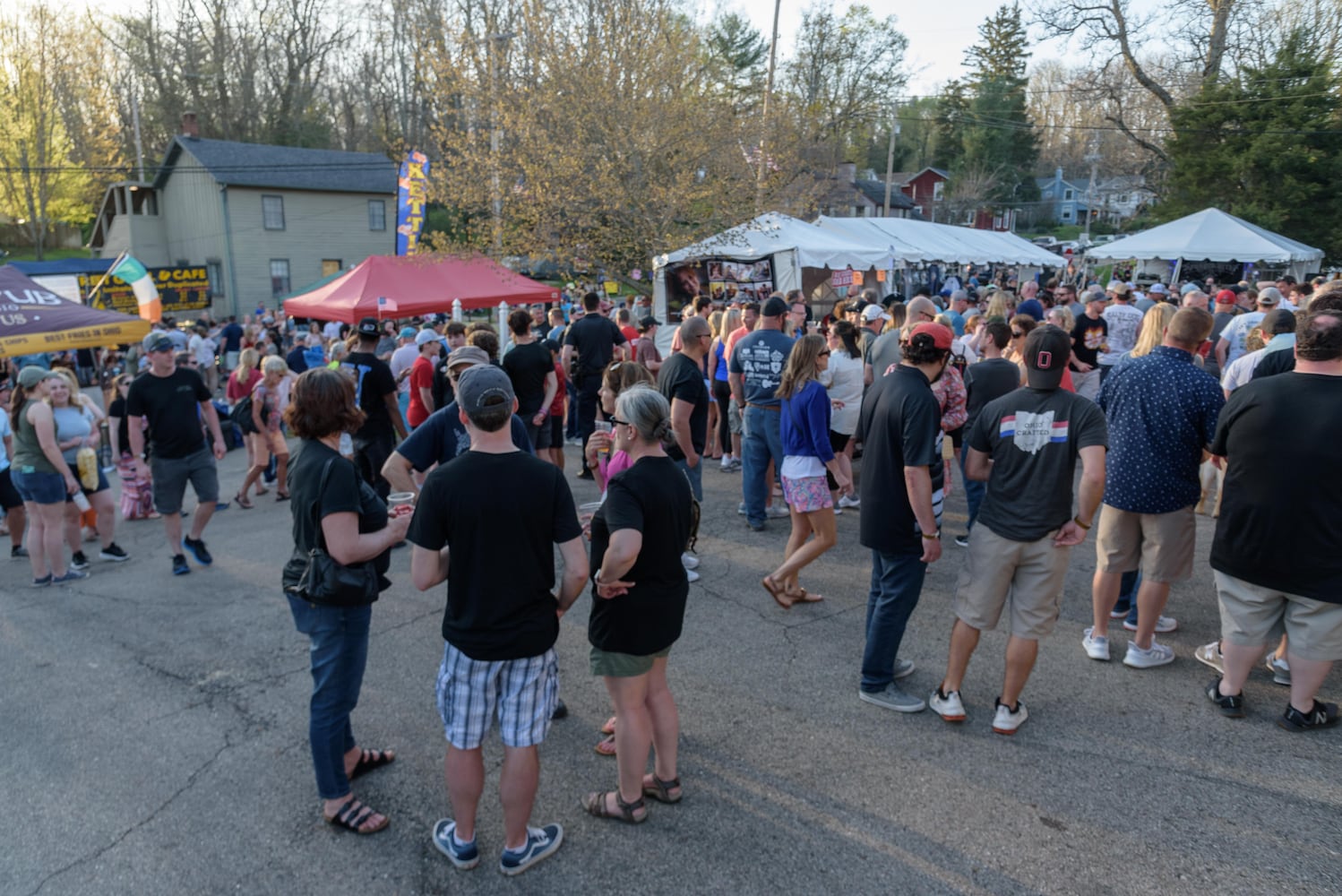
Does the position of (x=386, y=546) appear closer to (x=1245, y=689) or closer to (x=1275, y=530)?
(x=1275, y=530)

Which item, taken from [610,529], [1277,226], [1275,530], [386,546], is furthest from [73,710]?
[1277,226]

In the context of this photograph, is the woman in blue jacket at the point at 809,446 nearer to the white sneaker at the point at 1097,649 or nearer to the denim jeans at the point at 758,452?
the denim jeans at the point at 758,452

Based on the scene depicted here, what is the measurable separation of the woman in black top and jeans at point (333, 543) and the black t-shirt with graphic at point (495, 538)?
37 centimetres

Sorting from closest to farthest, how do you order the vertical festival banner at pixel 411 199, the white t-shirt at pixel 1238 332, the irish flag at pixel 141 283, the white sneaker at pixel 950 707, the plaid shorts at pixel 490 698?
1. the plaid shorts at pixel 490 698
2. the white sneaker at pixel 950 707
3. the white t-shirt at pixel 1238 332
4. the irish flag at pixel 141 283
5. the vertical festival banner at pixel 411 199

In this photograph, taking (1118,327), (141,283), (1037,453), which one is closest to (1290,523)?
(1037,453)

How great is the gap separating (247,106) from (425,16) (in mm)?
15182

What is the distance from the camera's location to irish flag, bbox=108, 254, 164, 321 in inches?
564

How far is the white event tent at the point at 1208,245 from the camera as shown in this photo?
674 inches

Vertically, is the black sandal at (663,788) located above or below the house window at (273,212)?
below

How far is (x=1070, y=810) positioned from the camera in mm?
3143

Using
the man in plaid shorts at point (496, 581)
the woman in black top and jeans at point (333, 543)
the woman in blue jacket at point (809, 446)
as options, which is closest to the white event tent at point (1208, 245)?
the woman in blue jacket at point (809, 446)

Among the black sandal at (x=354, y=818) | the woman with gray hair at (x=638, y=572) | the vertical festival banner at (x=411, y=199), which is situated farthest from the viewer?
the vertical festival banner at (x=411, y=199)

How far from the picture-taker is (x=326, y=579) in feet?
9.36

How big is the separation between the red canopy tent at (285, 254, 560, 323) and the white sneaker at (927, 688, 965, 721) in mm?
12322
